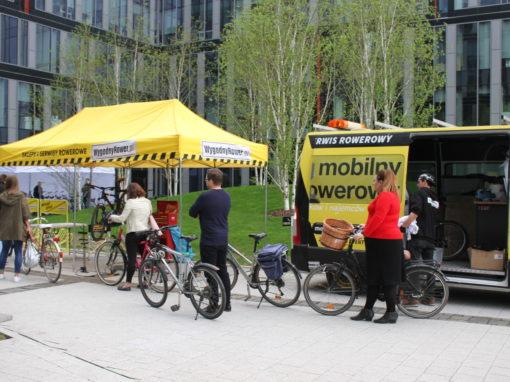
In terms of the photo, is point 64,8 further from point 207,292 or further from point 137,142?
point 207,292

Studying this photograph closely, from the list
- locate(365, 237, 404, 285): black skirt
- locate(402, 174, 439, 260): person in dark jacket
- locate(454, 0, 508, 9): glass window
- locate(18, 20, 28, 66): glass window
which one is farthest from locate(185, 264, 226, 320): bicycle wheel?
locate(18, 20, 28, 66): glass window

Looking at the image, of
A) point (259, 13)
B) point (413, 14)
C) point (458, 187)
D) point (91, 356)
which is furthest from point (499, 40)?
point (91, 356)

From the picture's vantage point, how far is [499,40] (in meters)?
35.0

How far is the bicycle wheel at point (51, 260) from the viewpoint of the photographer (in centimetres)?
1045

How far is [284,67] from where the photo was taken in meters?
23.2

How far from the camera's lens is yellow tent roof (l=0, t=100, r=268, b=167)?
9.79 m

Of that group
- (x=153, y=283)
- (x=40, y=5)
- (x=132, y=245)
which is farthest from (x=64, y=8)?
(x=153, y=283)

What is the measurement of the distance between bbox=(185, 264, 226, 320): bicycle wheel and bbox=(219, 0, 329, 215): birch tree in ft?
49.4

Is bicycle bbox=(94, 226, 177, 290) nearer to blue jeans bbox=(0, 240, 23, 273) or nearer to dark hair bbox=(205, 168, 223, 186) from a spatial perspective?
blue jeans bbox=(0, 240, 23, 273)

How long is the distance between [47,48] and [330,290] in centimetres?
3850

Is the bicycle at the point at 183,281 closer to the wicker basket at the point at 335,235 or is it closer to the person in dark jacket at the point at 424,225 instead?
the wicker basket at the point at 335,235

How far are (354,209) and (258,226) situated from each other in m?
9.88

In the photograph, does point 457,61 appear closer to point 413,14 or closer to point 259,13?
point 413,14

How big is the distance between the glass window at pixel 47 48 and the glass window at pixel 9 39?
1584 mm
